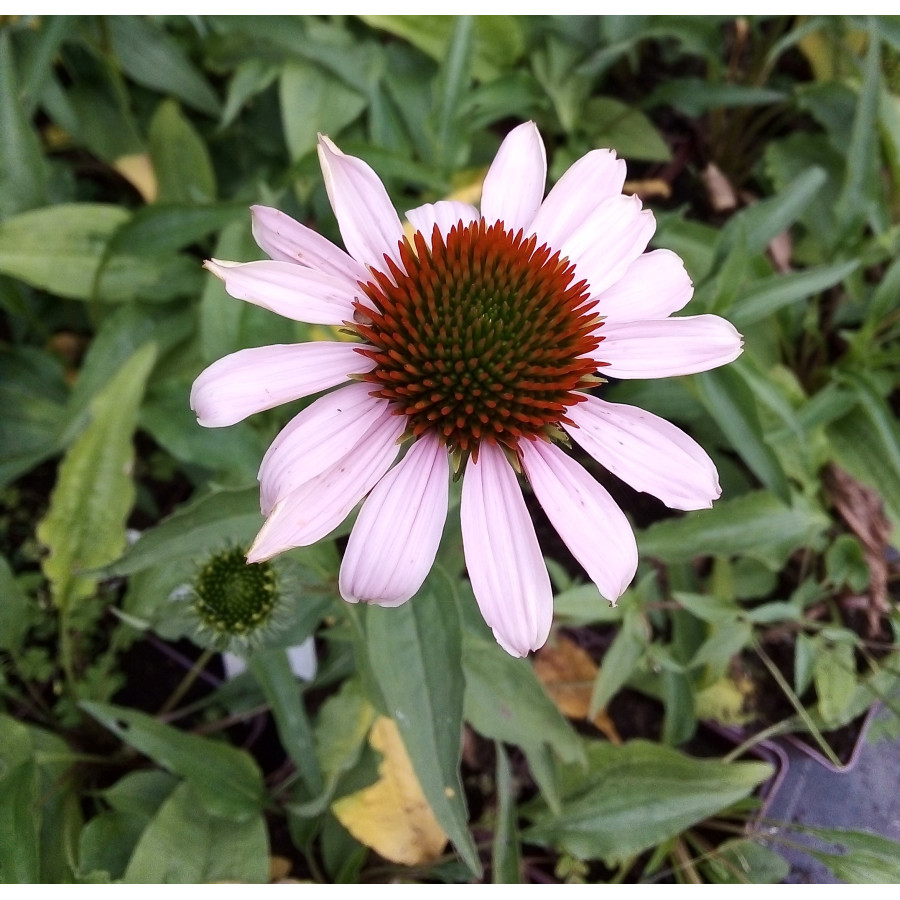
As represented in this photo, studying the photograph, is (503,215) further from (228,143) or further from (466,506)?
(228,143)

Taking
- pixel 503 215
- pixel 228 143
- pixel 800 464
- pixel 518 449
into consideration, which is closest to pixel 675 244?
pixel 800 464

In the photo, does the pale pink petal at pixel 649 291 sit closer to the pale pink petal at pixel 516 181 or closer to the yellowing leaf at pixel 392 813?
the pale pink petal at pixel 516 181

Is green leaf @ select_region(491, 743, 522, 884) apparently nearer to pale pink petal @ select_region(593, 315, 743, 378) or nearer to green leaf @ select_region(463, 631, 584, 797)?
green leaf @ select_region(463, 631, 584, 797)

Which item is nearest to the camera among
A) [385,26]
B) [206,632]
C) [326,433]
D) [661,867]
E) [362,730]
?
[326,433]

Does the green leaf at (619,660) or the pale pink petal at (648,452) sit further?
the green leaf at (619,660)

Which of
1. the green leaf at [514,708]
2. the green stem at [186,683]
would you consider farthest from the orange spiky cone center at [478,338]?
the green stem at [186,683]

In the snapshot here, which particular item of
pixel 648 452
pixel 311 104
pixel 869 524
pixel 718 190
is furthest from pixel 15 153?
pixel 869 524
